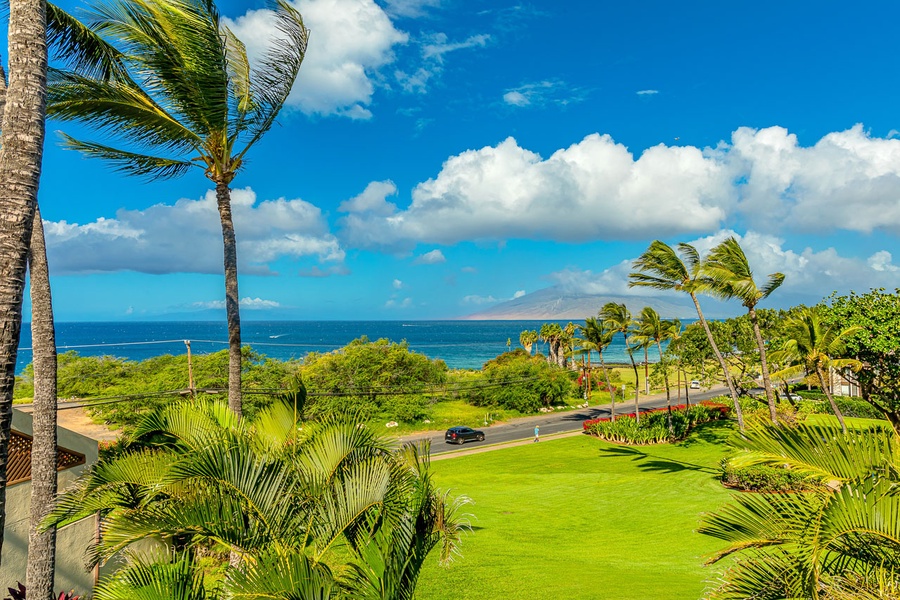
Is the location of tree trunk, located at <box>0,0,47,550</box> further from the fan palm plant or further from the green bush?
the green bush

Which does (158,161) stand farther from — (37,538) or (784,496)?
(784,496)

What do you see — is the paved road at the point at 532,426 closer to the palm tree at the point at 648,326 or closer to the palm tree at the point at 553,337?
the palm tree at the point at 648,326

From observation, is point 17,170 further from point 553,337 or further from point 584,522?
point 553,337

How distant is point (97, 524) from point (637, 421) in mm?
26580

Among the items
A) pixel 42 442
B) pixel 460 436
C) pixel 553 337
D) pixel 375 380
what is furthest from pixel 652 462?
pixel 553 337

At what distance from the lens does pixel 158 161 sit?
1002 cm

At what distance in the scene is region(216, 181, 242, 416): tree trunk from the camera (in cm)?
953

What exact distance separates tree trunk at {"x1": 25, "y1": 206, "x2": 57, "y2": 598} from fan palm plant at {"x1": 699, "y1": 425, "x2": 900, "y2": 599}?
7.54 meters

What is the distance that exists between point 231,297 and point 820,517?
908 cm

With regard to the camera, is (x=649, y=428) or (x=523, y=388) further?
(x=523, y=388)

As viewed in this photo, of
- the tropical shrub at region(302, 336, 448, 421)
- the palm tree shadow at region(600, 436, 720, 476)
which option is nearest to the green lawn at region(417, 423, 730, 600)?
the palm tree shadow at region(600, 436, 720, 476)

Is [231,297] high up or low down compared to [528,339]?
up

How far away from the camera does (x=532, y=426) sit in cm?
3947

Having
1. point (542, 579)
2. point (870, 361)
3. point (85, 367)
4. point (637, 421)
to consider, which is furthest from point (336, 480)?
point (85, 367)
